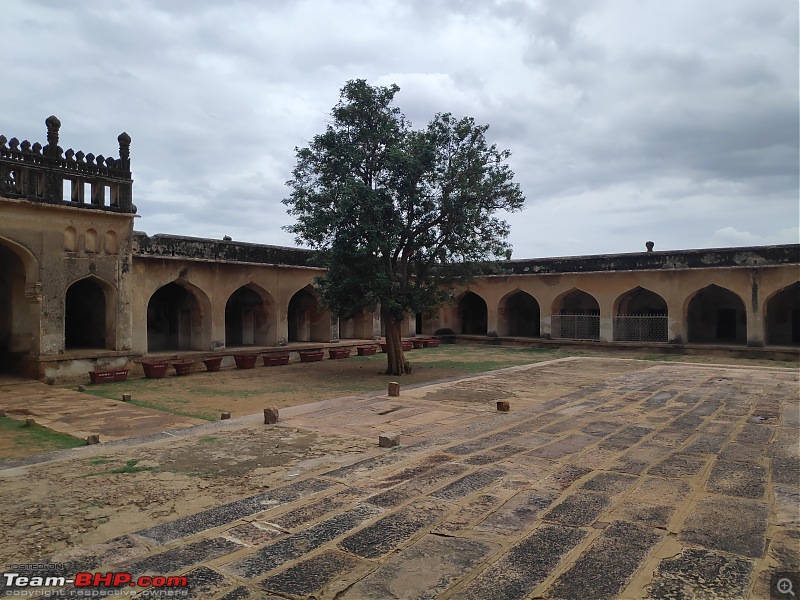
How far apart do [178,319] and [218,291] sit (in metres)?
2.26

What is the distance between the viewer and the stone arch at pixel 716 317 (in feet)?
68.0

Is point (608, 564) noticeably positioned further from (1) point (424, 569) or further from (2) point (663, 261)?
(2) point (663, 261)

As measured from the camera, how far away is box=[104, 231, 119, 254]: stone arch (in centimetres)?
1356

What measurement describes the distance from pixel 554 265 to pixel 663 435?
595 inches

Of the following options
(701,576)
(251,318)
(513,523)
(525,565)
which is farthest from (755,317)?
(525,565)

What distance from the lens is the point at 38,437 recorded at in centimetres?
730

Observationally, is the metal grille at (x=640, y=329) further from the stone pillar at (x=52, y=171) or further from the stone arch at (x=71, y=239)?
the stone pillar at (x=52, y=171)

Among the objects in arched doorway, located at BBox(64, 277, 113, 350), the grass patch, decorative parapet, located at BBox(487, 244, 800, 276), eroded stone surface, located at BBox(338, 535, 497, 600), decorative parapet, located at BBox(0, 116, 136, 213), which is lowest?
eroded stone surface, located at BBox(338, 535, 497, 600)

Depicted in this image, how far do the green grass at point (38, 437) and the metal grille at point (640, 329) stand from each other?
1796 centimetres

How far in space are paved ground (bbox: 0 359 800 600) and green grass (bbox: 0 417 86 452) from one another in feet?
11.1

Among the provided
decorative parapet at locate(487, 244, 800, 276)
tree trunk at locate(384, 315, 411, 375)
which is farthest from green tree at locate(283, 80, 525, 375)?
Result: decorative parapet at locate(487, 244, 800, 276)

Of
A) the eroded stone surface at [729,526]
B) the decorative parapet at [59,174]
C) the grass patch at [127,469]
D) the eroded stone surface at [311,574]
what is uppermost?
the decorative parapet at [59,174]

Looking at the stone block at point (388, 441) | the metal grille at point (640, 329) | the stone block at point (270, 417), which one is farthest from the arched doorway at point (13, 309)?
the metal grille at point (640, 329)

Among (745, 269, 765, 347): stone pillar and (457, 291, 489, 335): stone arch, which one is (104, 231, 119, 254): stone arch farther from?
(745, 269, 765, 347): stone pillar
